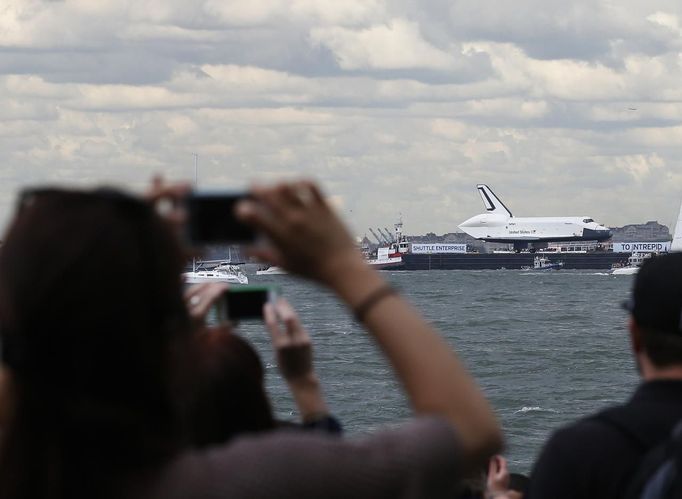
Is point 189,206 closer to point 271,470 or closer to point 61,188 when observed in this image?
point 61,188

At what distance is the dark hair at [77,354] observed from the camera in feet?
5.26

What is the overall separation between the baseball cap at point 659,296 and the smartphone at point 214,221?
1.37 meters

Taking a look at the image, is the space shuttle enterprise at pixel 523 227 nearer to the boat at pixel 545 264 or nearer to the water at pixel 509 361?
the boat at pixel 545 264

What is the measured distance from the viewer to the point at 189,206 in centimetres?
179

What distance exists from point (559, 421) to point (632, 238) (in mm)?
171673

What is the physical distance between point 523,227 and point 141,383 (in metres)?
140

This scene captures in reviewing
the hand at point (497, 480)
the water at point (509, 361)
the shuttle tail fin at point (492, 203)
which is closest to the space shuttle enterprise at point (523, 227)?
the shuttle tail fin at point (492, 203)

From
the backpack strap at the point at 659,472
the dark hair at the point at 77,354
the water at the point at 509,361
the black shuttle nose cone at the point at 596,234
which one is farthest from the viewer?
the black shuttle nose cone at the point at 596,234

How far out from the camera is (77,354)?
63.2 inches

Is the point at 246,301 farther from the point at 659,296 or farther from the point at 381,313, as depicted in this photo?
the point at 659,296

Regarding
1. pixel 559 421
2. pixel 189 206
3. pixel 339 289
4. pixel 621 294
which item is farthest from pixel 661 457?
pixel 621 294

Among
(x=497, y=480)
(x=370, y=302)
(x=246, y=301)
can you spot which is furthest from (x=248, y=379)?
(x=497, y=480)

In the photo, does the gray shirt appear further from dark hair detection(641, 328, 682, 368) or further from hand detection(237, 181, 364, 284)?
dark hair detection(641, 328, 682, 368)

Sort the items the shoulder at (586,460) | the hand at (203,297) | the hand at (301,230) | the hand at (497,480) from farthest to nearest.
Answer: the hand at (497,480) < the shoulder at (586,460) < the hand at (203,297) < the hand at (301,230)
